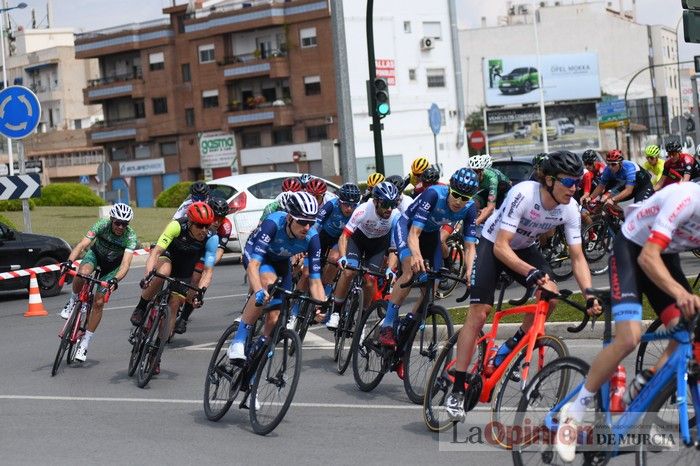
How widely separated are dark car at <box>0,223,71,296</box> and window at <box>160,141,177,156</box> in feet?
209

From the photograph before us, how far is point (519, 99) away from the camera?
9912cm

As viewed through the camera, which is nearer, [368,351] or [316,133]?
[368,351]

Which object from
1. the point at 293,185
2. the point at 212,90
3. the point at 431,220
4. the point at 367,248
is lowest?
the point at 367,248

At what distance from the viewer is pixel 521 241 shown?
8211 mm

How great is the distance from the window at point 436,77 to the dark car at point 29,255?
60916 millimetres

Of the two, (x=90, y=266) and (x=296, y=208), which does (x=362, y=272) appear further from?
(x=90, y=266)

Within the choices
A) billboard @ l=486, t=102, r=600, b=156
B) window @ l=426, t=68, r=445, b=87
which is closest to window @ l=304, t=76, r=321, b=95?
window @ l=426, t=68, r=445, b=87

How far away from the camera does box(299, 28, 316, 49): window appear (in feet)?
251

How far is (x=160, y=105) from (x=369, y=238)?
74262 millimetres

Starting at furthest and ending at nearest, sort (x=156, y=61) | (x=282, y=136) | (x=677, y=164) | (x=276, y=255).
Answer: (x=156, y=61), (x=282, y=136), (x=677, y=164), (x=276, y=255)

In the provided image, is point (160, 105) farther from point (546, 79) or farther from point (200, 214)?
point (200, 214)

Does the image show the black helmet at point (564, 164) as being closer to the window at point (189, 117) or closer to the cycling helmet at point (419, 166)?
the cycling helmet at point (419, 166)

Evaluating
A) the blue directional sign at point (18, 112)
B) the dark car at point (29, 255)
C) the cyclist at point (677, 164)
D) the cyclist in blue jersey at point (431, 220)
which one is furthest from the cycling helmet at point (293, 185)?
the dark car at point (29, 255)

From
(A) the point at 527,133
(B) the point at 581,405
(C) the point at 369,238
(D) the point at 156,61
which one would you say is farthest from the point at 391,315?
(A) the point at 527,133
